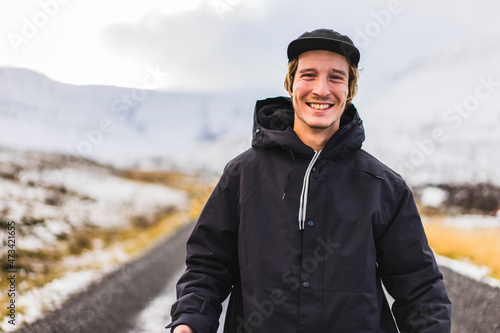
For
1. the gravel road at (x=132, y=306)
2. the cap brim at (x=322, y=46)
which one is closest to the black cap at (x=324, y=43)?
the cap brim at (x=322, y=46)

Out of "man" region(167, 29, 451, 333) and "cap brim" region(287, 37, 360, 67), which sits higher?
"cap brim" region(287, 37, 360, 67)

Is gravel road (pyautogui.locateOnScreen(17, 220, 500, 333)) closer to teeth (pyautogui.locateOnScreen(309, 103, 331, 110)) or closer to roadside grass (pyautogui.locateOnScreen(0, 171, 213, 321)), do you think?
roadside grass (pyautogui.locateOnScreen(0, 171, 213, 321))

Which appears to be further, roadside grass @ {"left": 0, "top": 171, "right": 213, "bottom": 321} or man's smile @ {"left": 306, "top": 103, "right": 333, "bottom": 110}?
roadside grass @ {"left": 0, "top": 171, "right": 213, "bottom": 321}

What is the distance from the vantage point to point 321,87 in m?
2.37

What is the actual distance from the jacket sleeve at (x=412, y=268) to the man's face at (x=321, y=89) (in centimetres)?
53

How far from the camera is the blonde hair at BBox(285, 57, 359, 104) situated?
8.41ft

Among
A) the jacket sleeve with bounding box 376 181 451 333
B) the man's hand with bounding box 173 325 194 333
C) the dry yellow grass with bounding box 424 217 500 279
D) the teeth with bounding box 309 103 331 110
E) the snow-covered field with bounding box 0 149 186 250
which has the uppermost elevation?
the teeth with bounding box 309 103 331 110

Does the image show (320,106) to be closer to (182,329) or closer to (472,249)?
(182,329)

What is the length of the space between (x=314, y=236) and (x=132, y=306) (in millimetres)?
7311

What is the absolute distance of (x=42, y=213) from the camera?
27297mm

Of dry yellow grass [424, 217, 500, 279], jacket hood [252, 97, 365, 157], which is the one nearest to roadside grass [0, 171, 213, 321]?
jacket hood [252, 97, 365, 157]

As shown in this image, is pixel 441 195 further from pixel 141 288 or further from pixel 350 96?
pixel 350 96

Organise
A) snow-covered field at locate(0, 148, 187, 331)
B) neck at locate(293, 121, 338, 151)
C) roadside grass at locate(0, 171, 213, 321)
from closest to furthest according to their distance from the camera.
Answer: neck at locate(293, 121, 338, 151)
snow-covered field at locate(0, 148, 187, 331)
roadside grass at locate(0, 171, 213, 321)

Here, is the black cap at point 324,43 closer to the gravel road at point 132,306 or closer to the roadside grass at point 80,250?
the gravel road at point 132,306
